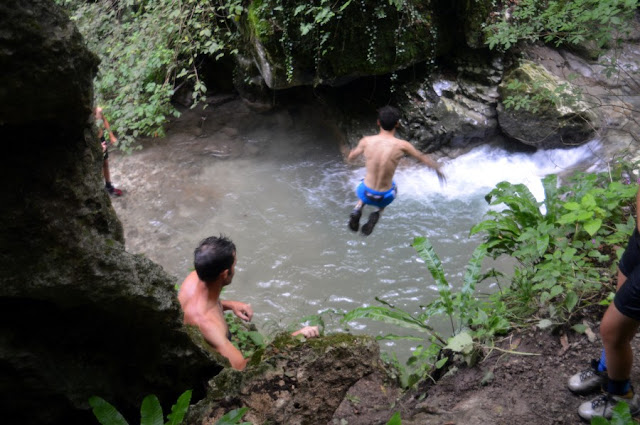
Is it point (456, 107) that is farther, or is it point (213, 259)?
point (456, 107)

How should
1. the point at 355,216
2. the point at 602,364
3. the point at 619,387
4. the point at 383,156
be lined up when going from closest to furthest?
the point at 619,387 → the point at 602,364 → the point at 383,156 → the point at 355,216

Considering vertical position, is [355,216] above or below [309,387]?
below

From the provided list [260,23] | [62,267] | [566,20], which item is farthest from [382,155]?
[62,267]

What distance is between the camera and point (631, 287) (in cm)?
223

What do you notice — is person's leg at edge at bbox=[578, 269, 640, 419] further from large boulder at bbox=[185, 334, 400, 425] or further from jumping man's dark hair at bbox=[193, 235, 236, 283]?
jumping man's dark hair at bbox=[193, 235, 236, 283]

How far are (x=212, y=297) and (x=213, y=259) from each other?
344 mm

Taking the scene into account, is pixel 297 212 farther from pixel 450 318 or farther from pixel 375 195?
pixel 450 318

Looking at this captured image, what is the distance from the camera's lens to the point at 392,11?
24.5ft

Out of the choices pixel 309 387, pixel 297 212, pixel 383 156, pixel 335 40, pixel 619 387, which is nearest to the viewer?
pixel 619 387

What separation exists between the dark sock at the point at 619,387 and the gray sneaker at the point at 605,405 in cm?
2

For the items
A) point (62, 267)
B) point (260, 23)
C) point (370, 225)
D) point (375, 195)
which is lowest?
point (370, 225)

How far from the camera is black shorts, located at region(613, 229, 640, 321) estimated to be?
87.3 inches

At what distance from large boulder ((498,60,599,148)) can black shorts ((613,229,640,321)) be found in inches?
222

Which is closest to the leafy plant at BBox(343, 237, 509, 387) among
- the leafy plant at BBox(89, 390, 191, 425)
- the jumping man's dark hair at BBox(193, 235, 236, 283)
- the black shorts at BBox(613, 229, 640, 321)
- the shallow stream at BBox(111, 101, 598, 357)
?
the jumping man's dark hair at BBox(193, 235, 236, 283)
